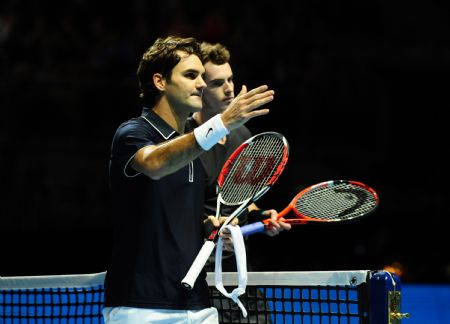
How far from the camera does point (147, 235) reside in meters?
3.21

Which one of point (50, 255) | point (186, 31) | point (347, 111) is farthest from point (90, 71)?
point (347, 111)

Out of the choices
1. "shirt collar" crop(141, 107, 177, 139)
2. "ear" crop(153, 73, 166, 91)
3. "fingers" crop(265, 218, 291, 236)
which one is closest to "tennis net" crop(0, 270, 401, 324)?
"fingers" crop(265, 218, 291, 236)

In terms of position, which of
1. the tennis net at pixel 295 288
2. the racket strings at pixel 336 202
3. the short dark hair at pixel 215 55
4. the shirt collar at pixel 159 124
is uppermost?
the short dark hair at pixel 215 55

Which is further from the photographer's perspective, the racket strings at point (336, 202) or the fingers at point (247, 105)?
the racket strings at point (336, 202)

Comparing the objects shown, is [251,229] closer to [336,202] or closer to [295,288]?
[295,288]

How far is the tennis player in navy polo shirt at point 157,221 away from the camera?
3070 millimetres

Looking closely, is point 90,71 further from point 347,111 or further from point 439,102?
point 439,102

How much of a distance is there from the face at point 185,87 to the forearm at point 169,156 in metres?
0.38

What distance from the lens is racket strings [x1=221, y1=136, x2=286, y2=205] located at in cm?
379

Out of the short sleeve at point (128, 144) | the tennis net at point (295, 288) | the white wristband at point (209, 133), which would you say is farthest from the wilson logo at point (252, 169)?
the white wristband at point (209, 133)

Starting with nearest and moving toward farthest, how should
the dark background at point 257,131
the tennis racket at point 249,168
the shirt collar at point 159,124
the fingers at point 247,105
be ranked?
the fingers at point 247,105, the shirt collar at point 159,124, the tennis racket at point 249,168, the dark background at point 257,131

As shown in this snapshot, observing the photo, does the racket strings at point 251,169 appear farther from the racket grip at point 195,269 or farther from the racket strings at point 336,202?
the racket grip at point 195,269

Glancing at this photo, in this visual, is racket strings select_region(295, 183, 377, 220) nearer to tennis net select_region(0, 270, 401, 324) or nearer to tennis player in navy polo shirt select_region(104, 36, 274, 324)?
tennis net select_region(0, 270, 401, 324)

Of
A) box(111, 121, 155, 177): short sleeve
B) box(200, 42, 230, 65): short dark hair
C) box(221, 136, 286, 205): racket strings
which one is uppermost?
box(200, 42, 230, 65): short dark hair
